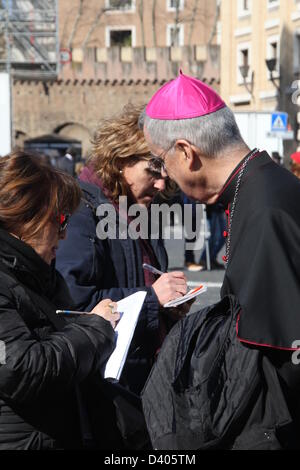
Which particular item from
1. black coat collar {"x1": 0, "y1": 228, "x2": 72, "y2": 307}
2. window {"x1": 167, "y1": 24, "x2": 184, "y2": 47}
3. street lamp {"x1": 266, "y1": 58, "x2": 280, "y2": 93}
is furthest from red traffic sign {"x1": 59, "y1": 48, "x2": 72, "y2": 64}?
black coat collar {"x1": 0, "y1": 228, "x2": 72, "y2": 307}

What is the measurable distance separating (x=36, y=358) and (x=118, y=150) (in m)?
1.27

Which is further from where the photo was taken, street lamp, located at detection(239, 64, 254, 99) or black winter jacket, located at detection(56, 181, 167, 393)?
street lamp, located at detection(239, 64, 254, 99)

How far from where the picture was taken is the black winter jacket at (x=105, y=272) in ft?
11.2

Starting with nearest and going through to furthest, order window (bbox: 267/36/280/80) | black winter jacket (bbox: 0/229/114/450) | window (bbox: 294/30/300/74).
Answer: black winter jacket (bbox: 0/229/114/450) < window (bbox: 294/30/300/74) < window (bbox: 267/36/280/80)

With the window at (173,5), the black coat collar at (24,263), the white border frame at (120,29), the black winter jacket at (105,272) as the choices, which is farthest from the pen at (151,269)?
the white border frame at (120,29)

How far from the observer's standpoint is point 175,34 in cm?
5416

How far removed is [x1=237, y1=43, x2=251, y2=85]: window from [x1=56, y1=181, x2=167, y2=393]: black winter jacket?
3548cm

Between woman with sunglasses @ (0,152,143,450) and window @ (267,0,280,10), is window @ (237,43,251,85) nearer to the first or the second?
window @ (267,0,280,10)

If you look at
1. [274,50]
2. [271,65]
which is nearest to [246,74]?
[274,50]

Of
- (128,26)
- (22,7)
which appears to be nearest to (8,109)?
(22,7)

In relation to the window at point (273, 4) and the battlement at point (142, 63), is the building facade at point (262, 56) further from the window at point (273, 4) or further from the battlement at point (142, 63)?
the battlement at point (142, 63)

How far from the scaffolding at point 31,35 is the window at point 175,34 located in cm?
988

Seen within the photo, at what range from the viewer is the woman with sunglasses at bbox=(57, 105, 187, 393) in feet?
11.3

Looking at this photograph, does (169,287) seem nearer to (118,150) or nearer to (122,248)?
(122,248)
